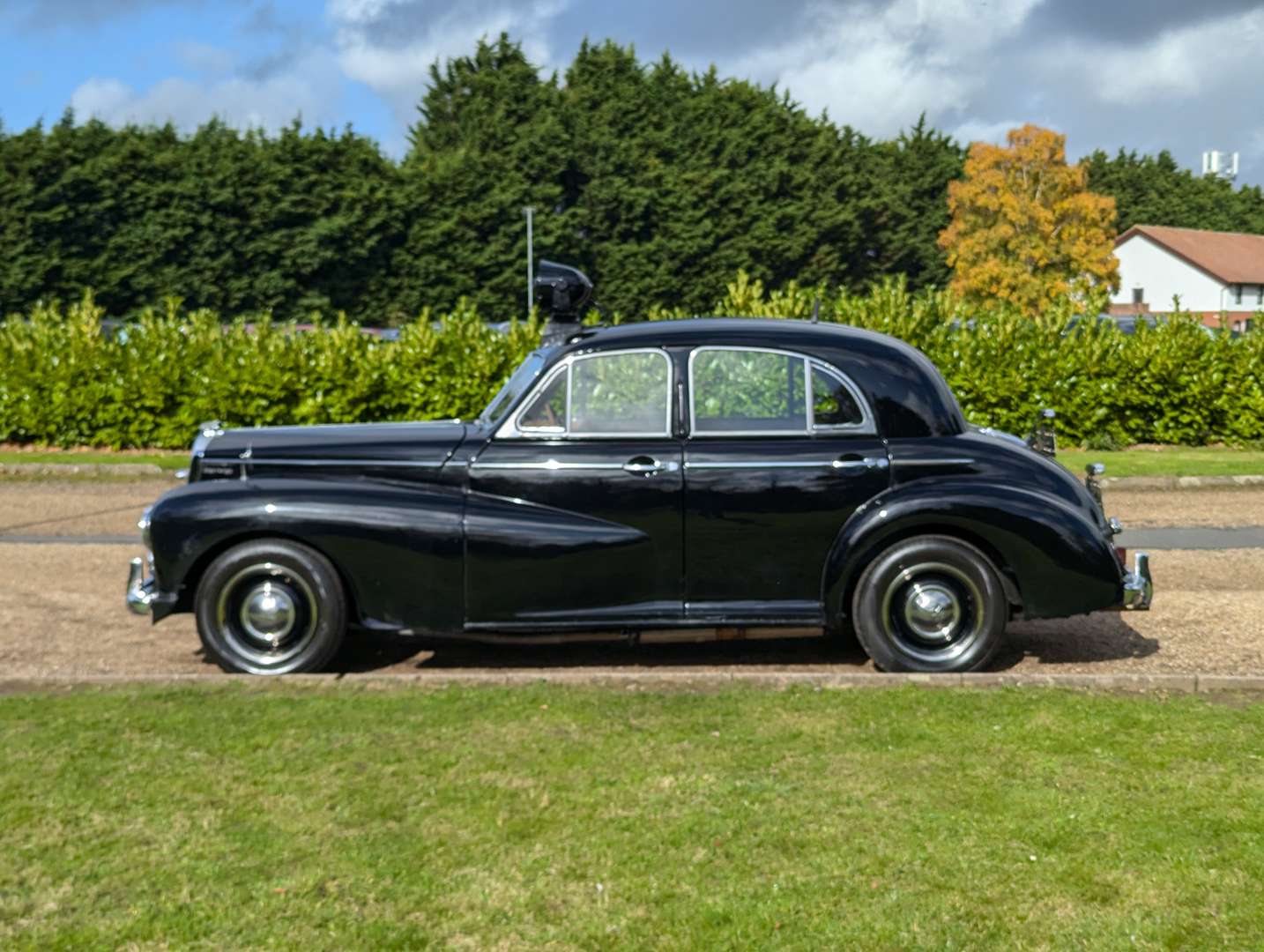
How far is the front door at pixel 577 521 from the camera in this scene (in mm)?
7234

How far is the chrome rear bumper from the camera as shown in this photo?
741cm

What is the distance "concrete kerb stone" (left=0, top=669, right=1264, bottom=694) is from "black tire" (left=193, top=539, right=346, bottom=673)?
0.75ft

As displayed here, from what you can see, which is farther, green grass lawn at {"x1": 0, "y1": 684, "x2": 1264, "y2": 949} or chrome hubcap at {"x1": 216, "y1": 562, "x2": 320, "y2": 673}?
chrome hubcap at {"x1": 216, "y1": 562, "x2": 320, "y2": 673}

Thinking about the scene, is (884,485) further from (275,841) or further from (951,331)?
(951,331)

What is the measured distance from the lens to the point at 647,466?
7262mm

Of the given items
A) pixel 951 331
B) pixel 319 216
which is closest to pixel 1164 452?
pixel 951 331

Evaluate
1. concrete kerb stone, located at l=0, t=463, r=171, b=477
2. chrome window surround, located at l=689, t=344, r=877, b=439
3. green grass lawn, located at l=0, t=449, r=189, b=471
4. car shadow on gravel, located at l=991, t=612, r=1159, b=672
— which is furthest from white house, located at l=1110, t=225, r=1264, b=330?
chrome window surround, located at l=689, t=344, r=877, b=439

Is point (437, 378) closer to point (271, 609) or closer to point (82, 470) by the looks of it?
point (82, 470)

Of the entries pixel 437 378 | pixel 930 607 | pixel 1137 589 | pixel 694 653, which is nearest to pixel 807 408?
pixel 930 607

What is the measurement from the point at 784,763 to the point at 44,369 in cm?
1665

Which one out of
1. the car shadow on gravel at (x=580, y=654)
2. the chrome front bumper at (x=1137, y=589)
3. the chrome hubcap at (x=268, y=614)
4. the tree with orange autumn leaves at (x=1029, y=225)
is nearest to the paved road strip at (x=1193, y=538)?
the chrome front bumper at (x=1137, y=589)

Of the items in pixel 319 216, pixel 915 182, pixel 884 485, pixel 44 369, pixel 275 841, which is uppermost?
pixel 915 182

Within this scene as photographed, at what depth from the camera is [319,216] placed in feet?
199

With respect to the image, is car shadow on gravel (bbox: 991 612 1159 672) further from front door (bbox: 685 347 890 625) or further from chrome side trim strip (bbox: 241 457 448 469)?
chrome side trim strip (bbox: 241 457 448 469)
